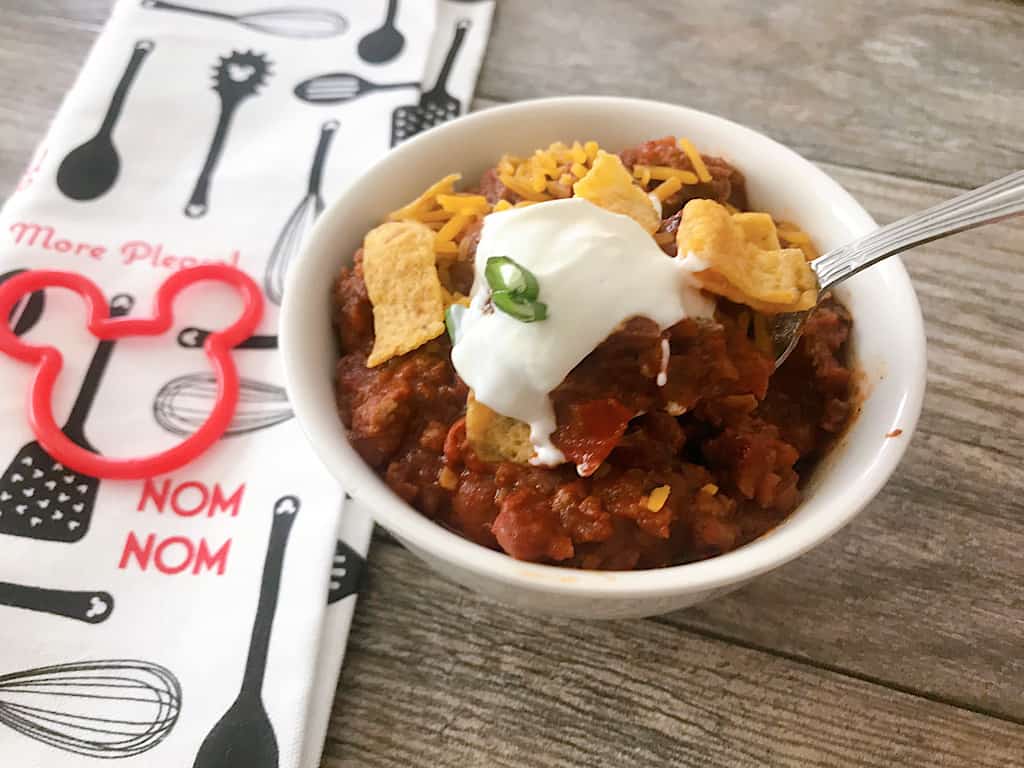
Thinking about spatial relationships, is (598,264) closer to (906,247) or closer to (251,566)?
(906,247)

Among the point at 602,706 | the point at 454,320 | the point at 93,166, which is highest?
the point at 454,320

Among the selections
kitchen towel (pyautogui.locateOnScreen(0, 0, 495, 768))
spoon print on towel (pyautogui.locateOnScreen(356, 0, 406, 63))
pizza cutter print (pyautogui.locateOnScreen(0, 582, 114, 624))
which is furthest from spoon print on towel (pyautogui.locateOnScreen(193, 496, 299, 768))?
spoon print on towel (pyautogui.locateOnScreen(356, 0, 406, 63))

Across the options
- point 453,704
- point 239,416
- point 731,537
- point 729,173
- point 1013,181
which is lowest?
point 453,704

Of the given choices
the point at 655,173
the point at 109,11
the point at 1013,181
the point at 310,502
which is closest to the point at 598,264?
the point at 655,173

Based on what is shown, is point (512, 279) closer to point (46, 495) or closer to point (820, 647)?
point (820, 647)

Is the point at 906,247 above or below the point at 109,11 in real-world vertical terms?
above

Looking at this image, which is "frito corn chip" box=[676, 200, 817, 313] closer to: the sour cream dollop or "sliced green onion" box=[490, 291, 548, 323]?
the sour cream dollop

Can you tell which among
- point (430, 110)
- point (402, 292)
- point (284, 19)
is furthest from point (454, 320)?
point (284, 19)
